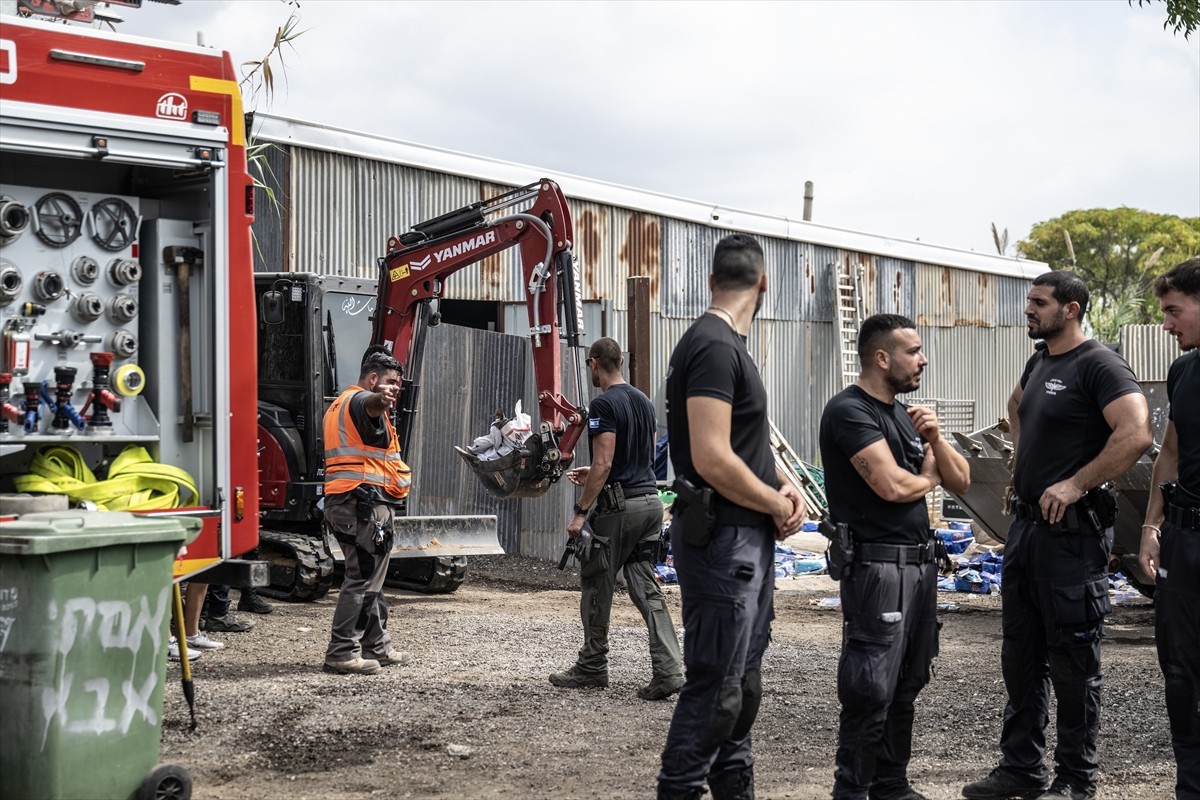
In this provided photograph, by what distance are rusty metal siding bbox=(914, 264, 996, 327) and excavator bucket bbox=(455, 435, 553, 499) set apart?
14865 millimetres

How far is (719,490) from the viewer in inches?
182

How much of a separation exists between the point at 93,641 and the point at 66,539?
0.41 metres

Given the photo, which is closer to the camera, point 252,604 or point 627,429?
point 627,429

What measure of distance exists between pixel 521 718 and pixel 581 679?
88 centimetres

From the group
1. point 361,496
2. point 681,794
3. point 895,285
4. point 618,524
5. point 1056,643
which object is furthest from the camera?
point 895,285

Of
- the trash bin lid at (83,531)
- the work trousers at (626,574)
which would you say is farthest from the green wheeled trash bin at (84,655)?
the work trousers at (626,574)

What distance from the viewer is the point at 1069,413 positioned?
558 cm

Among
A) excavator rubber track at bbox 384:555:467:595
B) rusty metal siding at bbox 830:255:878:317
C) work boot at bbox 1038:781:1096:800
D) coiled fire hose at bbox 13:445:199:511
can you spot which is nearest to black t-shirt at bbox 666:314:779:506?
work boot at bbox 1038:781:1096:800

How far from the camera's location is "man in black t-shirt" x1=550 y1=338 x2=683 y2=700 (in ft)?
25.1

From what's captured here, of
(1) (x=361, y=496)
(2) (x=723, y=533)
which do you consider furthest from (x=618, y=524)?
(2) (x=723, y=533)

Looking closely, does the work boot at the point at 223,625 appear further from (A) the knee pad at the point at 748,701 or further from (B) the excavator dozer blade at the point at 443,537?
(A) the knee pad at the point at 748,701

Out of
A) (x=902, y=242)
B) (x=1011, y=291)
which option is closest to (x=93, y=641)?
(x=902, y=242)

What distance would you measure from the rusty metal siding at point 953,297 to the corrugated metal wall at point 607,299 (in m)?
0.03

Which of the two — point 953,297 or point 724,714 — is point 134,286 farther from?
point 953,297
